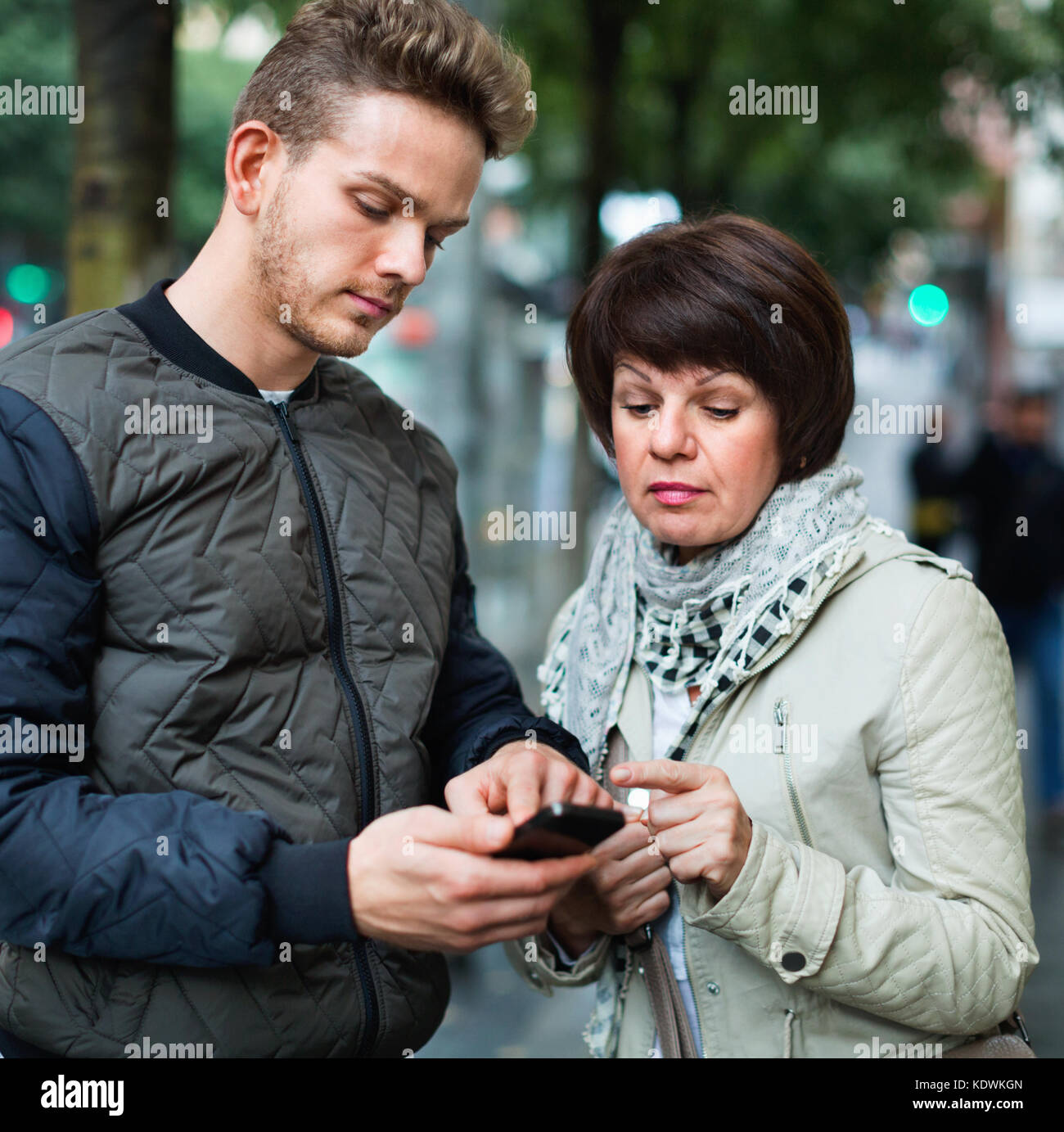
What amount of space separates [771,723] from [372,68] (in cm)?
136

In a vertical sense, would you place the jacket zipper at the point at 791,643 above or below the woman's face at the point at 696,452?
below

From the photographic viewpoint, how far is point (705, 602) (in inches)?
94.2

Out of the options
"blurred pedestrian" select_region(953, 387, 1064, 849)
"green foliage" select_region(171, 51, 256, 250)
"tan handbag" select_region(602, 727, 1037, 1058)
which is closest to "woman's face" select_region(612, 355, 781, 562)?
"tan handbag" select_region(602, 727, 1037, 1058)

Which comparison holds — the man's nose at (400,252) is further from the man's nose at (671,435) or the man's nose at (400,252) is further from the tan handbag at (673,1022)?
the tan handbag at (673,1022)

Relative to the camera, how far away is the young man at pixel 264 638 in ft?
5.55

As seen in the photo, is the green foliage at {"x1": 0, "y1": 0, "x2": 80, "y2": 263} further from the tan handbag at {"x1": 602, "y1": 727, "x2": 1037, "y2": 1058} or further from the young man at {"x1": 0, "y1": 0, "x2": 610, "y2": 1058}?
the tan handbag at {"x1": 602, "y1": 727, "x2": 1037, "y2": 1058}

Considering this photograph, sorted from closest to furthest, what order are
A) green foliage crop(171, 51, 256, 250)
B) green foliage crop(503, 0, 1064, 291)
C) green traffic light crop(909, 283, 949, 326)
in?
green foliage crop(503, 0, 1064, 291)
green traffic light crop(909, 283, 949, 326)
green foliage crop(171, 51, 256, 250)

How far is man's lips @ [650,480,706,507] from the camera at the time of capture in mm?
2348

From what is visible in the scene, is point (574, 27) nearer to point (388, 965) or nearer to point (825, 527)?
point (825, 527)

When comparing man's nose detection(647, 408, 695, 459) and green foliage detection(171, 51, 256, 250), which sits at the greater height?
green foliage detection(171, 51, 256, 250)

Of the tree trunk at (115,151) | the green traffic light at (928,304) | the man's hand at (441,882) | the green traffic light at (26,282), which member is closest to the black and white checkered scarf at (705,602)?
the man's hand at (441,882)

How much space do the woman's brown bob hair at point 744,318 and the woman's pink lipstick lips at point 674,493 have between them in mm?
209

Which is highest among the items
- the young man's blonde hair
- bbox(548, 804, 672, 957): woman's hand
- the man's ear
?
the young man's blonde hair

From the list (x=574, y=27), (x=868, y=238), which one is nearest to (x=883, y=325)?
(x=868, y=238)
